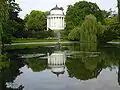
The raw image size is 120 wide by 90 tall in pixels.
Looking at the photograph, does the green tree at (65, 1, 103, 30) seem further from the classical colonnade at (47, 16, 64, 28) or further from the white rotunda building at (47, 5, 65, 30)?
the white rotunda building at (47, 5, 65, 30)

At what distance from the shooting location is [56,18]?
124500mm

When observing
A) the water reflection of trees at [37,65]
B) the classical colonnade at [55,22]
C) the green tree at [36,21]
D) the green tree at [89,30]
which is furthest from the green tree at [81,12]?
the water reflection of trees at [37,65]

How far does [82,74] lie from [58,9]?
343 feet

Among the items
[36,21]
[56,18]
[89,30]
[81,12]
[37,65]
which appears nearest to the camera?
[37,65]

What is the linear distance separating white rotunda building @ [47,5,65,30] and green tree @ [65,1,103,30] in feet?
148

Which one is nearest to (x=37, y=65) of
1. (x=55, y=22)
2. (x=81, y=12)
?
(x=81, y=12)

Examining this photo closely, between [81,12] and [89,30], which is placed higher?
[81,12]

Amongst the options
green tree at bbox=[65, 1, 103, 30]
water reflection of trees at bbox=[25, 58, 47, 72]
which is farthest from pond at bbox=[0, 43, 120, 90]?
green tree at bbox=[65, 1, 103, 30]

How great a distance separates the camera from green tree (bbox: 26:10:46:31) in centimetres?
10119

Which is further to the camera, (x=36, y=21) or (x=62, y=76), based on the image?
(x=36, y=21)

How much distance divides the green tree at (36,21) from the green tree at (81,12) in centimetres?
2740

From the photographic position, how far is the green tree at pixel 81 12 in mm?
72500

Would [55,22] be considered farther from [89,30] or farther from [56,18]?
[89,30]

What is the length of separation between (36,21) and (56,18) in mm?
23262
